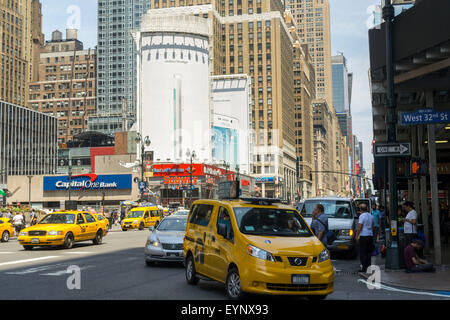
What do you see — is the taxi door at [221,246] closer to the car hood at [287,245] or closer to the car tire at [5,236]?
the car hood at [287,245]

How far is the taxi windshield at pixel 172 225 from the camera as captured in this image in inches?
643

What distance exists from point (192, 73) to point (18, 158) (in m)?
47.8

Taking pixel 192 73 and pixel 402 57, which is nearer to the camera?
pixel 402 57

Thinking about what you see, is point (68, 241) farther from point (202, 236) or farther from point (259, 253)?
point (259, 253)

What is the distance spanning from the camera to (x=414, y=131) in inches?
821

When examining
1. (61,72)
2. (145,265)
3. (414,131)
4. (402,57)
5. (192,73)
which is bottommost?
(145,265)

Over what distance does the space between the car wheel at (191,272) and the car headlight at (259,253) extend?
2668 mm

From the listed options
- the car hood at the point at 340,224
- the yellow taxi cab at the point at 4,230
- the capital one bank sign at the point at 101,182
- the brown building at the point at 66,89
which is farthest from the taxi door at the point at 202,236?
the brown building at the point at 66,89

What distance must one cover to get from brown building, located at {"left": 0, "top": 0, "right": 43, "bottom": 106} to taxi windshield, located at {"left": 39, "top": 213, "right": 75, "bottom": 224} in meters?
126

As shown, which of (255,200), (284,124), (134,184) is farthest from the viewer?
(284,124)

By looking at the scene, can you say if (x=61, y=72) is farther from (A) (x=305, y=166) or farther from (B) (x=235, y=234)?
(B) (x=235, y=234)

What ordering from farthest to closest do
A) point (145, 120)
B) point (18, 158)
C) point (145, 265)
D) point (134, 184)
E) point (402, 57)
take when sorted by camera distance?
point (18, 158) < point (145, 120) < point (134, 184) < point (145, 265) < point (402, 57)

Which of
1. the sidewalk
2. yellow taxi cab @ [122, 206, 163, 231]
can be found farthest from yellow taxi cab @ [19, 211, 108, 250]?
yellow taxi cab @ [122, 206, 163, 231]
